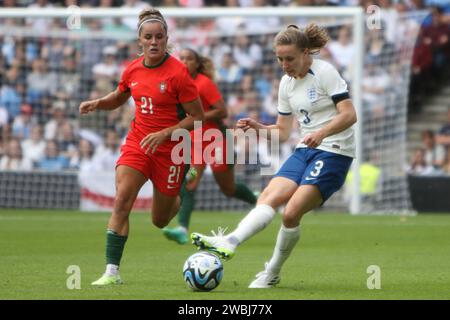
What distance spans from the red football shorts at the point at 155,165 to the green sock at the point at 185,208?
373 centimetres

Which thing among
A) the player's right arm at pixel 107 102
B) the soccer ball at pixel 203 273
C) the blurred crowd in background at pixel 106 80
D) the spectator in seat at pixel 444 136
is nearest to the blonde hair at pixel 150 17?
the player's right arm at pixel 107 102

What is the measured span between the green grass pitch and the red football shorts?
0.78m

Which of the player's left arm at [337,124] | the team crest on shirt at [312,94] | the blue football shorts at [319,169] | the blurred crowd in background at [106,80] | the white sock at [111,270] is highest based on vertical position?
the blurred crowd in background at [106,80]

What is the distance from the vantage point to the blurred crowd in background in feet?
63.7

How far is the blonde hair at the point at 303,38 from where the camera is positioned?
8086 millimetres

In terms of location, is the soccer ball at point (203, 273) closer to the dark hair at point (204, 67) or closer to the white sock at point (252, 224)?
the white sock at point (252, 224)

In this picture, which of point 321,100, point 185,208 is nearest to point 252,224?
point 321,100

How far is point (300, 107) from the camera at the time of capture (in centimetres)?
830

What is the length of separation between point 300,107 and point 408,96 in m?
13.4

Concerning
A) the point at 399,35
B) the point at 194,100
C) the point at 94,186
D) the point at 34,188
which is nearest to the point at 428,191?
the point at 399,35

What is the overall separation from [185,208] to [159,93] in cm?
423

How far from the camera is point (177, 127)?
28.2 feet

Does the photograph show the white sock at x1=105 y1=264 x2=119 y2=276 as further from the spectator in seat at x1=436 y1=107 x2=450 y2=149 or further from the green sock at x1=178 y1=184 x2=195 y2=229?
the spectator in seat at x1=436 y1=107 x2=450 y2=149
